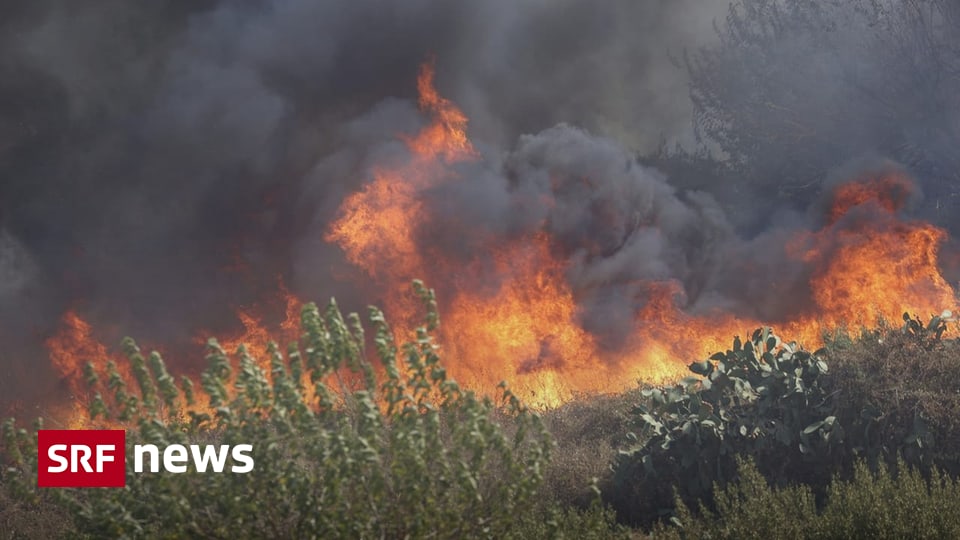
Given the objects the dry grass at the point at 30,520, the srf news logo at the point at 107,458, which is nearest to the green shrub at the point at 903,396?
the srf news logo at the point at 107,458

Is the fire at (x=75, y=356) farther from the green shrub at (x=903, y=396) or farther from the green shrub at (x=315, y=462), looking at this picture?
the green shrub at (x=903, y=396)

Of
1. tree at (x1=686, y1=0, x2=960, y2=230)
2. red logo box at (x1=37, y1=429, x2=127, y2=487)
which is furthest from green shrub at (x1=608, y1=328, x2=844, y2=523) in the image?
tree at (x1=686, y1=0, x2=960, y2=230)

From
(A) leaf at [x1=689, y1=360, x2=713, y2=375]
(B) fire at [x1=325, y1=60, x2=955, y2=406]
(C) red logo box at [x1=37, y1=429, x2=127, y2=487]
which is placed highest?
(B) fire at [x1=325, y1=60, x2=955, y2=406]

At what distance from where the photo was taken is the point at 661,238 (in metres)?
24.0

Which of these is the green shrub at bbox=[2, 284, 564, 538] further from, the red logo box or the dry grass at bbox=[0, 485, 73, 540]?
the dry grass at bbox=[0, 485, 73, 540]

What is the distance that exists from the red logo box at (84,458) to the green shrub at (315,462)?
0.40m

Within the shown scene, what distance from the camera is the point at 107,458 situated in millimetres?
7363

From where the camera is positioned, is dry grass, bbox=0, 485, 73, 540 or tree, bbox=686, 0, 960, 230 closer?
dry grass, bbox=0, 485, 73, 540

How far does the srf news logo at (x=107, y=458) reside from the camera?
20.5 ft

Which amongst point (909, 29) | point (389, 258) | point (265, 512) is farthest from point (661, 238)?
point (265, 512)

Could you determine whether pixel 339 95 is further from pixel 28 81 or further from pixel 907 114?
pixel 907 114

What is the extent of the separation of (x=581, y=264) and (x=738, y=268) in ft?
14.1

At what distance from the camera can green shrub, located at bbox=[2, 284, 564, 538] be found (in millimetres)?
6035

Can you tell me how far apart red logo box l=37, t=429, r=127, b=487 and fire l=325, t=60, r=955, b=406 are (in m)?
9.00
